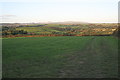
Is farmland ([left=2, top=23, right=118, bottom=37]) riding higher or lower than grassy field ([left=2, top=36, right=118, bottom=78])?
higher

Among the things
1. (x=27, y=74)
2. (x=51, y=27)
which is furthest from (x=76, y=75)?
(x=51, y=27)

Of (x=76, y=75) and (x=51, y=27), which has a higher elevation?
(x=51, y=27)

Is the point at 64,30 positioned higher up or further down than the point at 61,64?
higher up

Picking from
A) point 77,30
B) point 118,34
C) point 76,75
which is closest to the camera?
point 76,75

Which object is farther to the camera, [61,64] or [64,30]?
[64,30]

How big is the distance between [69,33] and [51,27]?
6129mm

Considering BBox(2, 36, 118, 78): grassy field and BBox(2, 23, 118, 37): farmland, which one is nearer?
BBox(2, 36, 118, 78): grassy field

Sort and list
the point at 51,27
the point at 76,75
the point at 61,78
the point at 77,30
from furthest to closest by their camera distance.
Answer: the point at 51,27 < the point at 77,30 < the point at 76,75 < the point at 61,78

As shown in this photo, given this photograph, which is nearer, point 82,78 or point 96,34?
point 82,78

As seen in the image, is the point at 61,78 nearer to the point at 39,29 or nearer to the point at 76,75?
the point at 76,75

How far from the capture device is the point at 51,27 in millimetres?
58156

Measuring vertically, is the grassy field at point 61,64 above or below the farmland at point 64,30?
below

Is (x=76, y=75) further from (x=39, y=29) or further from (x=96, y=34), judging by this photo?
(x=39, y=29)

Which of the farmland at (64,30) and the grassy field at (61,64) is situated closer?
the grassy field at (61,64)
